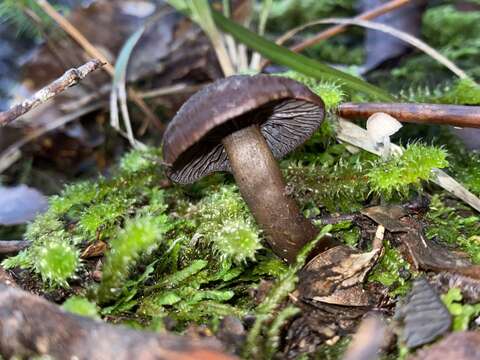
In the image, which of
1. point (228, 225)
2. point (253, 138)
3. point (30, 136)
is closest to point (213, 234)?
point (228, 225)

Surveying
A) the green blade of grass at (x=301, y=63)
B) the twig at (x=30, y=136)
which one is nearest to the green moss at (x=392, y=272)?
the green blade of grass at (x=301, y=63)

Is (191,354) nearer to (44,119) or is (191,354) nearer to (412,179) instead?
(412,179)

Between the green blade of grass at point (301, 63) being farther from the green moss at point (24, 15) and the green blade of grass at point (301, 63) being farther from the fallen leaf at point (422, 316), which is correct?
the green moss at point (24, 15)

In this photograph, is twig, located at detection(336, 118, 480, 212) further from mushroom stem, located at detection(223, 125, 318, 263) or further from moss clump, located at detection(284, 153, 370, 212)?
mushroom stem, located at detection(223, 125, 318, 263)

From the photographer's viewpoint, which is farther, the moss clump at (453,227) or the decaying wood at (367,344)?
the moss clump at (453,227)

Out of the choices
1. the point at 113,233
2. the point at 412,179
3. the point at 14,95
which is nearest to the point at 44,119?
the point at 14,95

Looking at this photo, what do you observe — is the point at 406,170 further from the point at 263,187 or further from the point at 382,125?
the point at 263,187

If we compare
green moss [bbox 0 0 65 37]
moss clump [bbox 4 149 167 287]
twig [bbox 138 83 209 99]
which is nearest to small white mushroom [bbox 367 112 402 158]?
moss clump [bbox 4 149 167 287]
